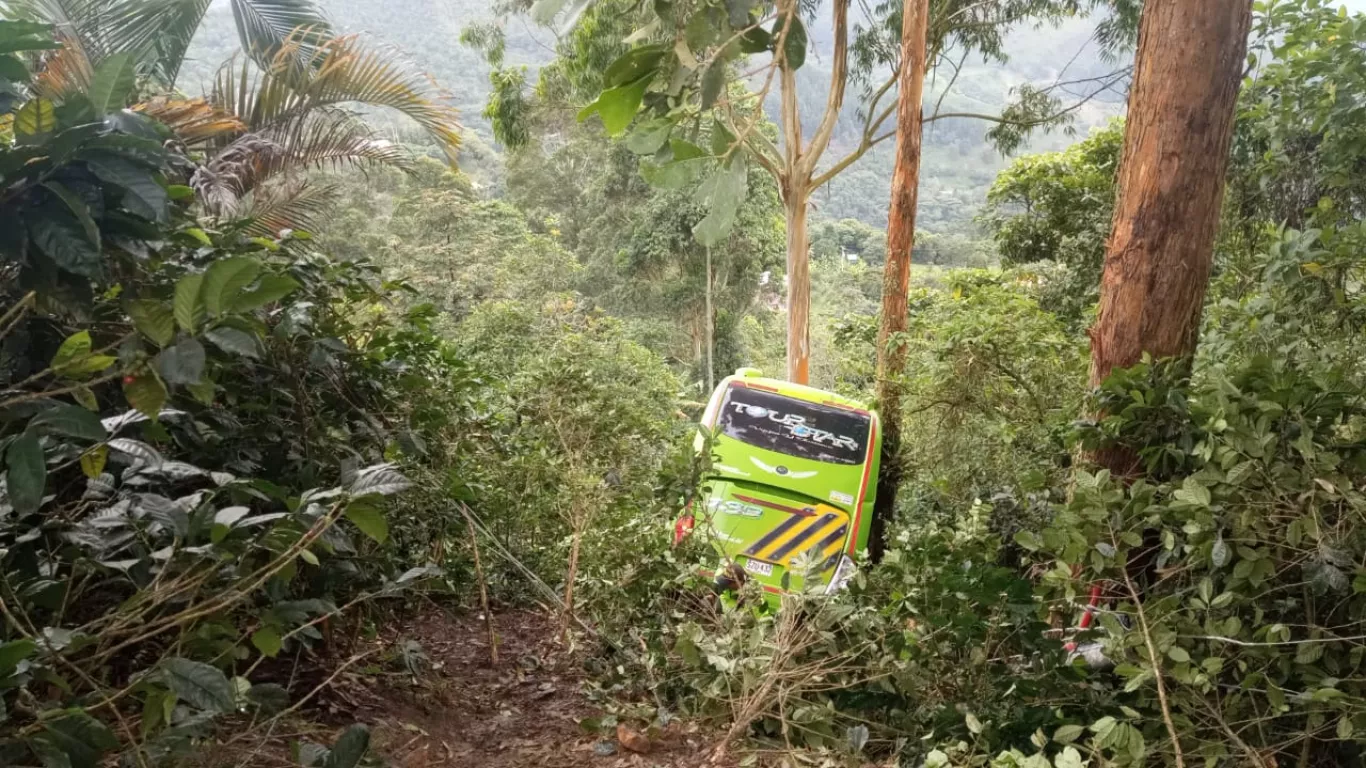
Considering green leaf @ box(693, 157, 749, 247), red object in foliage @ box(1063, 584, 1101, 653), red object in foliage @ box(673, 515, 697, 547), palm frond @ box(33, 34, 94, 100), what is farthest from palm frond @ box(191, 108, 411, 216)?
red object in foliage @ box(1063, 584, 1101, 653)

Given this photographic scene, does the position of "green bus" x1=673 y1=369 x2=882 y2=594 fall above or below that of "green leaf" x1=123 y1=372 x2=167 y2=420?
below

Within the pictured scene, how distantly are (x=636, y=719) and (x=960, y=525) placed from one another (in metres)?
1.40

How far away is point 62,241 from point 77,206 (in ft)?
0.26

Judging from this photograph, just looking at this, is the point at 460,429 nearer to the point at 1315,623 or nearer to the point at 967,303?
the point at 1315,623

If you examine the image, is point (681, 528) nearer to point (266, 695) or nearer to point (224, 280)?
point (266, 695)

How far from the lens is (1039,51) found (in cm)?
7188

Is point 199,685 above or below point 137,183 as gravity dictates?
below

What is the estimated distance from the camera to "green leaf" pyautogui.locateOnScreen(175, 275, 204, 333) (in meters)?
1.28

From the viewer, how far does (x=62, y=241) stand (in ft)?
5.06

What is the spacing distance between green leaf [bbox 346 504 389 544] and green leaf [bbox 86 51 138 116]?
0.93 meters

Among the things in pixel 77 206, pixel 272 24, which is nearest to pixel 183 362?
pixel 77 206

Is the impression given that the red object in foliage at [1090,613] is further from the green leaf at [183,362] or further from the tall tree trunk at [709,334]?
the tall tree trunk at [709,334]

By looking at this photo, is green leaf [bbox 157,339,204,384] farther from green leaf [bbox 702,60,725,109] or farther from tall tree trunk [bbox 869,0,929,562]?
tall tree trunk [bbox 869,0,929,562]

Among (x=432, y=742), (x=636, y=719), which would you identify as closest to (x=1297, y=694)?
(x=636, y=719)
